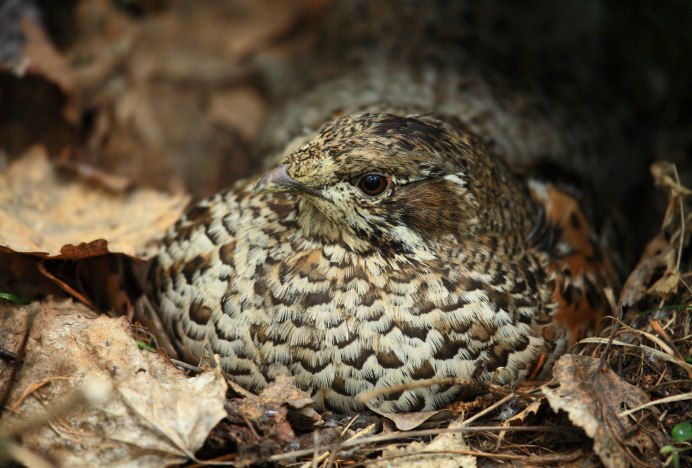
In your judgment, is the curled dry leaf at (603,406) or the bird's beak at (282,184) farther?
the bird's beak at (282,184)

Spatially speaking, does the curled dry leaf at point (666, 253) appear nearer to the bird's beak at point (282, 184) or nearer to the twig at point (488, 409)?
the twig at point (488, 409)

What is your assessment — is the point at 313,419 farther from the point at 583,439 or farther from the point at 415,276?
the point at 583,439

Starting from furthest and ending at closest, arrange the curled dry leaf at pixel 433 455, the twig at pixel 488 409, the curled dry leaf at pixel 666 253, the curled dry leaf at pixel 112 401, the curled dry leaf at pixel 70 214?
1. the curled dry leaf at pixel 70 214
2. the curled dry leaf at pixel 666 253
3. the twig at pixel 488 409
4. the curled dry leaf at pixel 433 455
5. the curled dry leaf at pixel 112 401

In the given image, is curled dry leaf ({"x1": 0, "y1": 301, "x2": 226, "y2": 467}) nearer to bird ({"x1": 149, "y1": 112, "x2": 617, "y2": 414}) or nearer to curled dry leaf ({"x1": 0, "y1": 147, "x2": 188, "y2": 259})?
bird ({"x1": 149, "y1": 112, "x2": 617, "y2": 414})

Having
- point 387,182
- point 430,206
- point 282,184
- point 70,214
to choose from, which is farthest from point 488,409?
point 70,214

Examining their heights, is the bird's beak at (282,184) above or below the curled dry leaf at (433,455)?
above

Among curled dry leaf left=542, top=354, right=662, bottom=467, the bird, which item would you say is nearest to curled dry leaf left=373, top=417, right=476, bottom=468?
the bird

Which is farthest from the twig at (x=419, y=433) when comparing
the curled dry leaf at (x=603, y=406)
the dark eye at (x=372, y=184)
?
the dark eye at (x=372, y=184)
